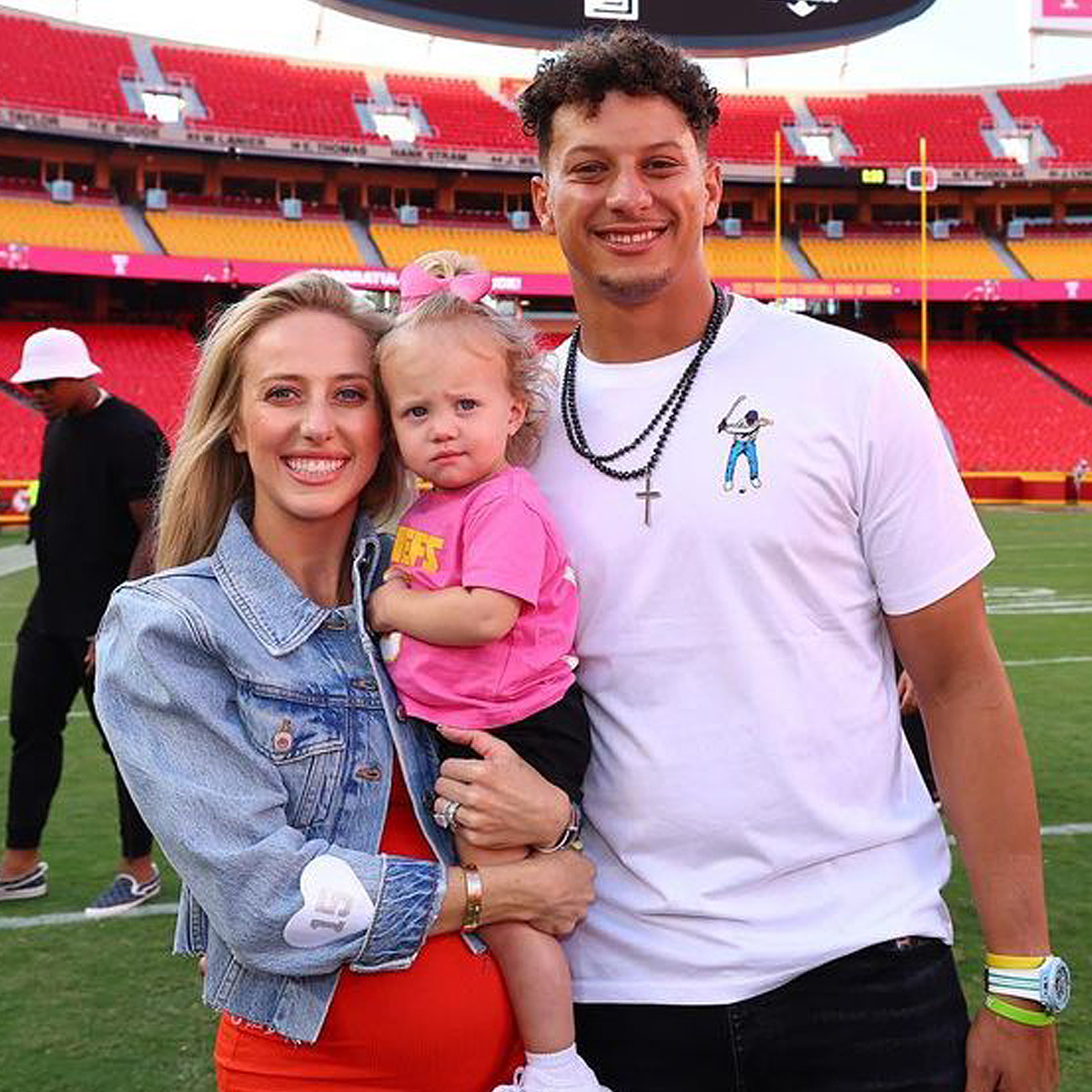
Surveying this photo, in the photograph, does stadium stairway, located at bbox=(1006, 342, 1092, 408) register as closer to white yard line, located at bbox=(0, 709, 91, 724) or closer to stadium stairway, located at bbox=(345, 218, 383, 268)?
stadium stairway, located at bbox=(345, 218, 383, 268)

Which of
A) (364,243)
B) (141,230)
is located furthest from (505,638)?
(364,243)

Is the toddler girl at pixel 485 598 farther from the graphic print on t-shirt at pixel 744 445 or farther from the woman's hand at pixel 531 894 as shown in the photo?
the graphic print on t-shirt at pixel 744 445

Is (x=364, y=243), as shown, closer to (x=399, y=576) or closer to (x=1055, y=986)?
(x=399, y=576)

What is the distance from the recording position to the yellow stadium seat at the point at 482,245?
132 feet

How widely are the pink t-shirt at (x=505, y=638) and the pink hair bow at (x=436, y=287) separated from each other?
0.31 m

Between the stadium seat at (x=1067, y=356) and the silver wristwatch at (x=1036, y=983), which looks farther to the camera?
the stadium seat at (x=1067, y=356)

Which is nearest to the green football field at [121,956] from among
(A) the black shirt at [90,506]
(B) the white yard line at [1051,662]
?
(A) the black shirt at [90,506]

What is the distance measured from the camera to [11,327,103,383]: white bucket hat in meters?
4.90

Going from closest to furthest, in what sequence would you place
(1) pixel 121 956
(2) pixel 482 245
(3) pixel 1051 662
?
1. (1) pixel 121 956
2. (3) pixel 1051 662
3. (2) pixel 482 245

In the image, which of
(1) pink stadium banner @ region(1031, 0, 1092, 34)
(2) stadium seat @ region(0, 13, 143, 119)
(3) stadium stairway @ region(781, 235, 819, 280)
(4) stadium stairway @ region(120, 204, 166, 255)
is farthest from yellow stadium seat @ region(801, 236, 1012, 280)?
(2) stadium seat @ region(0, 13, 143, 119)

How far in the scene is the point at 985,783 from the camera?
1892 mm

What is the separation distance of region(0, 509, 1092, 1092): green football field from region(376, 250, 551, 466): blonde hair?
241cm

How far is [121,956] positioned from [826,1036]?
3.40m

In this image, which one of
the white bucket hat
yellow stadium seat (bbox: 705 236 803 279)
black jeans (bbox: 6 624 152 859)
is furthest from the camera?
yellow stadium seat (bbox: 705 236 803 279)
